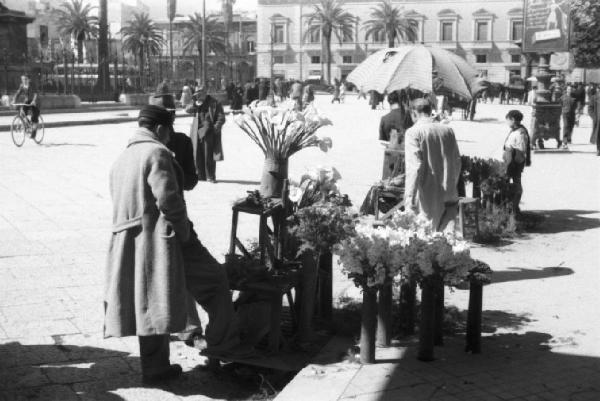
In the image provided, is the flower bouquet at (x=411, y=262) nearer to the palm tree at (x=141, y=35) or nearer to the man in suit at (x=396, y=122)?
the man in suit at (x=396, y=122)

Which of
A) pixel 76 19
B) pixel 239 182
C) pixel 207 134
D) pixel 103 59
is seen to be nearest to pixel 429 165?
pixel 239 182

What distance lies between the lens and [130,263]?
182 inches

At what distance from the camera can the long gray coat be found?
452 cm

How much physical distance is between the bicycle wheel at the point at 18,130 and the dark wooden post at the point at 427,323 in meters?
15.3

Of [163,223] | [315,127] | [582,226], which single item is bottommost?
[582,226]

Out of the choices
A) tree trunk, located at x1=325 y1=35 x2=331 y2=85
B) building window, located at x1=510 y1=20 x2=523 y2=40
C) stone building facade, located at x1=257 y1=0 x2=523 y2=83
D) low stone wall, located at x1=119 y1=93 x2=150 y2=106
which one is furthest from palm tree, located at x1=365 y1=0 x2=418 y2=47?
low stone wall, located at x1=119 y1=93 x2=150 y2=106

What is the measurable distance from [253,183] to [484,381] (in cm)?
897

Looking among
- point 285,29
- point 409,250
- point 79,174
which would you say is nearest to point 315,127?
point 409,250

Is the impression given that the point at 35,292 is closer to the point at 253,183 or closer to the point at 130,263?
the point at 130,263

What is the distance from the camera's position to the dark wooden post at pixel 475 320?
5293 mm

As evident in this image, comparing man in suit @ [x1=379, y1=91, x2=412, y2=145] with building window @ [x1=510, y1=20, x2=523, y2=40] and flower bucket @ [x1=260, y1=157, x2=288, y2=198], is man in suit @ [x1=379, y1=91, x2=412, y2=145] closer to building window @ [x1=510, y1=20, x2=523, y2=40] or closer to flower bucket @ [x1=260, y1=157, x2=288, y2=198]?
flower bucket @ [x1=260, y1=157, x2=288, y2=198]

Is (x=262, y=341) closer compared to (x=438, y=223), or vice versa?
(x=262, y=341)

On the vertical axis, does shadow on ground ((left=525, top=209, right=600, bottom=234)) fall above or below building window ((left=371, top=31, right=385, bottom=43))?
below

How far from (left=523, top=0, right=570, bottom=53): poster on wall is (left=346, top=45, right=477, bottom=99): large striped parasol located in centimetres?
1347
